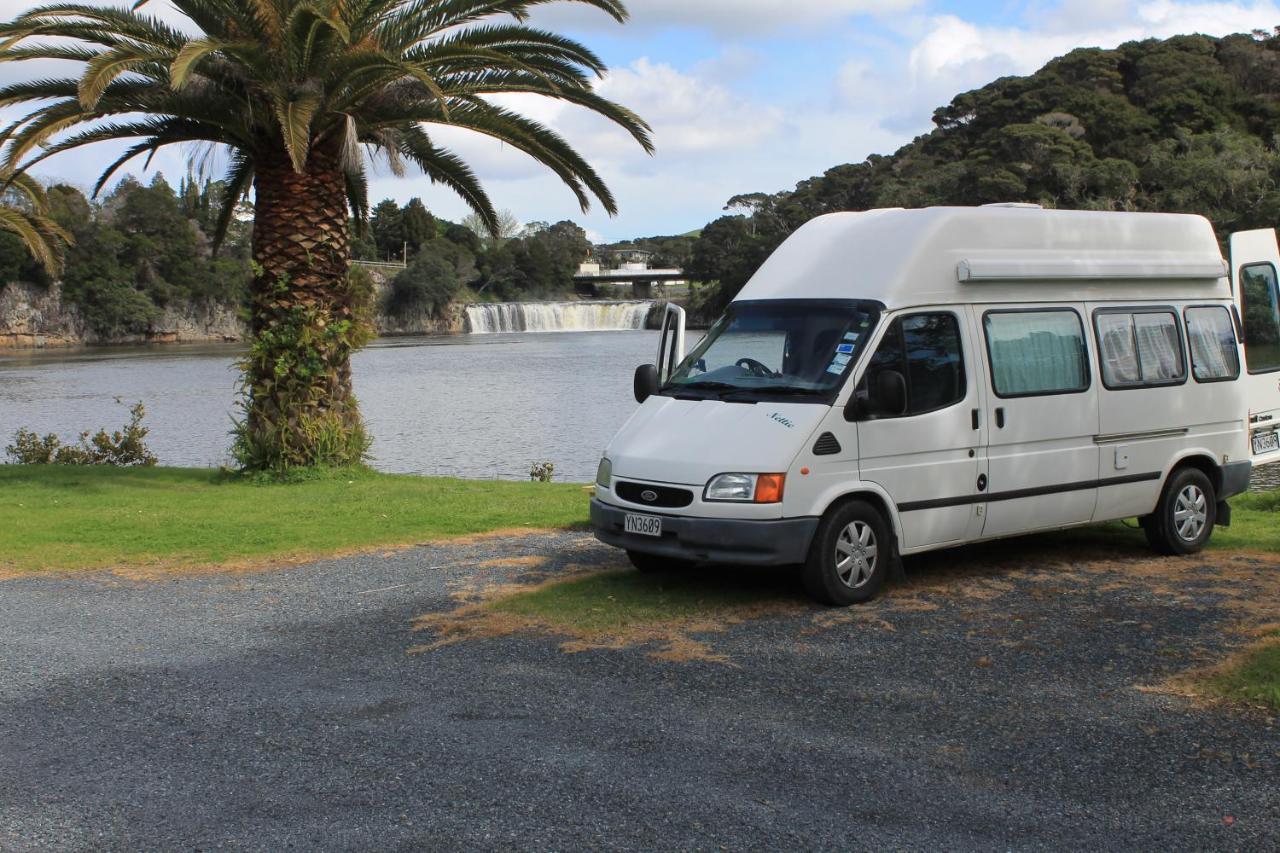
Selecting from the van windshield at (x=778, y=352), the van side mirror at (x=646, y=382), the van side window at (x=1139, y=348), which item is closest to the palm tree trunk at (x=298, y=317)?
the van side mirror at (x=646, y=382)

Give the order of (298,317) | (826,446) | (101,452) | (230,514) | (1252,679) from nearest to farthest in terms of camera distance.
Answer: (1252,679) → (826,446) → (230,514) → (298,317) → (101,452)

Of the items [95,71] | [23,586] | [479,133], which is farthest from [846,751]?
[479,133]

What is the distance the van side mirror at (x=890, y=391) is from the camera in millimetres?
7719

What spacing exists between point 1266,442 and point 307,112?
10042 millimetres

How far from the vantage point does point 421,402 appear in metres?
41.7

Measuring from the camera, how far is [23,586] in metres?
9.34

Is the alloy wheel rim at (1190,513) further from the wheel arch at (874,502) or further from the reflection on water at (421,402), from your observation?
the reflection on water at (421,402)

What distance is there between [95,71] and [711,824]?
1088 cm

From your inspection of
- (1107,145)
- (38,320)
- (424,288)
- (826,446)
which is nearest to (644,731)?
(826,446)

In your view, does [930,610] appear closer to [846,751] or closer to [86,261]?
[846,751]

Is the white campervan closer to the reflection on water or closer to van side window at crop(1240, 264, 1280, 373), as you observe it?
van side window at crop(1240, 264, 1280, 373)

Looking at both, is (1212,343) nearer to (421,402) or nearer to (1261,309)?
(1261,309)

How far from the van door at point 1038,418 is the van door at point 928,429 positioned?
0.58 ft

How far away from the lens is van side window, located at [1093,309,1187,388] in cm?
928
